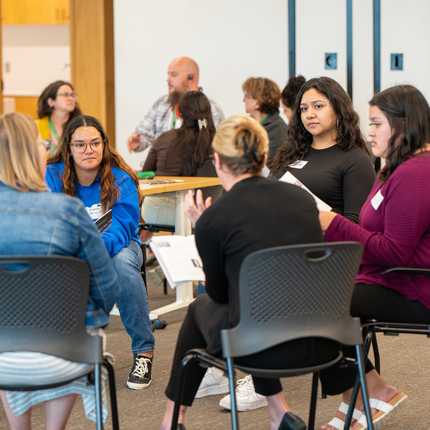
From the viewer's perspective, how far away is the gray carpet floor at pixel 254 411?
7.33ft

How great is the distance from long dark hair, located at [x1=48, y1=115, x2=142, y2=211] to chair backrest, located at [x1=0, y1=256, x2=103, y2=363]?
1.14m

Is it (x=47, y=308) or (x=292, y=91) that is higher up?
(x=292, y=91)

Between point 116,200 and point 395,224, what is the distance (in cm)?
130

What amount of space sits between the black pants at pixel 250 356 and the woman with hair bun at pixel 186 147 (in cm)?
214

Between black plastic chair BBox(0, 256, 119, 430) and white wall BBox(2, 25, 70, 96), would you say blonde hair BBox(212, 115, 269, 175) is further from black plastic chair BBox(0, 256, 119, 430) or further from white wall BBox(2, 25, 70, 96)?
white wall BBox(2, 25, 70, 96)

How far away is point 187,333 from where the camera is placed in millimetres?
1881

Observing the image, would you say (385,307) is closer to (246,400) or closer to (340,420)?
(340,420)

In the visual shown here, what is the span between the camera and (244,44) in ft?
19.2

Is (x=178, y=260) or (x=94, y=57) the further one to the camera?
(x=94, y=57)

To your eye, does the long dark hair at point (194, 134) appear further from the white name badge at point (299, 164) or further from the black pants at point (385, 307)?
the black pants at point (385, 307)

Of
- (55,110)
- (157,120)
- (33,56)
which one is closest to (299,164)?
(157,120)

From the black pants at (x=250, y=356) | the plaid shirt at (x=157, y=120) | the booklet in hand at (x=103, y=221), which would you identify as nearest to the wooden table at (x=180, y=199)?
the booklet in hand at (x=103, y=221)

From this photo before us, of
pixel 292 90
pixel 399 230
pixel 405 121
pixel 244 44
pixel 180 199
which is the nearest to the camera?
pixel 399 230

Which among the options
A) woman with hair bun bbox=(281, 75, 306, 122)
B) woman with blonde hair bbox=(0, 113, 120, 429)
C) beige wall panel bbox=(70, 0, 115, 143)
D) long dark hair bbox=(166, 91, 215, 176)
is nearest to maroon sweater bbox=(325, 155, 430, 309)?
woman with blonde hair bbox=(0, 113, 120, 429)
